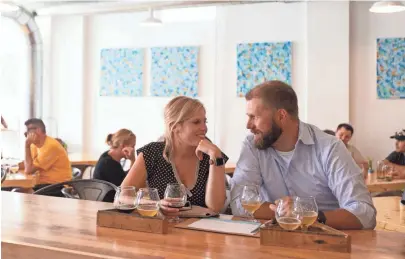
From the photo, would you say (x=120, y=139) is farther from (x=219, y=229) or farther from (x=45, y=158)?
(x=219, y=229)

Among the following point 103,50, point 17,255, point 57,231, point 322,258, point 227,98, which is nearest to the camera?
point 322,258

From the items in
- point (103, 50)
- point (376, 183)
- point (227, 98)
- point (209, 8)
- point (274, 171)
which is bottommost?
point (376, 183)

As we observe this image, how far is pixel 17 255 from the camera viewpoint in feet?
5.59

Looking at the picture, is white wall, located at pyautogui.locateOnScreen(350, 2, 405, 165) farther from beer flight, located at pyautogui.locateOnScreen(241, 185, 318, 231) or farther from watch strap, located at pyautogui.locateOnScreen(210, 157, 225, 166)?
beer flight, located at pyautogui.locateOnScreen(241, 185, 318, 231)

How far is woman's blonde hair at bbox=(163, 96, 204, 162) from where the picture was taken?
104 inches

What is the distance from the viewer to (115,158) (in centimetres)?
433

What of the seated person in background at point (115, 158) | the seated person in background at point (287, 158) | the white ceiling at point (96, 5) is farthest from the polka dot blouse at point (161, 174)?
the white ceiling at point (96, 5)

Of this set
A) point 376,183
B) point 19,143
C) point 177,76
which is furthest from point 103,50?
point 376,183

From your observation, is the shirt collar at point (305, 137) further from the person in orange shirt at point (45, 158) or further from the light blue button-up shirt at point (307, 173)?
the person in orange shirt at point (45, 158)

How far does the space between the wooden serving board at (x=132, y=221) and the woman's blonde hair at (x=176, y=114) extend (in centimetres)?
78

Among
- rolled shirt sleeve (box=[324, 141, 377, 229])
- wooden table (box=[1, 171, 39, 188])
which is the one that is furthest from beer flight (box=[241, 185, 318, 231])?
wooden table (box=[1, 171, 39, 188])

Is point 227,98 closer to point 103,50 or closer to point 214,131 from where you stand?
point 214,131

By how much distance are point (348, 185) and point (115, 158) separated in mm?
2567

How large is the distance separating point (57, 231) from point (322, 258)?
99 centimetres
